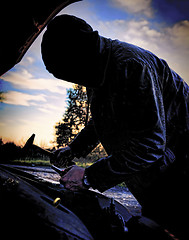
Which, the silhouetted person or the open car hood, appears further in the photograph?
the open car hood

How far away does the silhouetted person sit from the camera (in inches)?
46.5

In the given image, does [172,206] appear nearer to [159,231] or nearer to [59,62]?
[159,231]

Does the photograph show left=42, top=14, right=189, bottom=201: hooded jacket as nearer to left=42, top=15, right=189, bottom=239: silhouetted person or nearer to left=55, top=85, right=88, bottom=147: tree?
left=42, top=15, right=189, bottom=239: silhouetted person

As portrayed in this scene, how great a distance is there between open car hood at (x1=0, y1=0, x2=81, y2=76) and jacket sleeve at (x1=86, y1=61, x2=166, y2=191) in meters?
3.12

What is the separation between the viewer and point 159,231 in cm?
95

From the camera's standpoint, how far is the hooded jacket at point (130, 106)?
1.17m

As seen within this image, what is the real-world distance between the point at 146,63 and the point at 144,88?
0.25m

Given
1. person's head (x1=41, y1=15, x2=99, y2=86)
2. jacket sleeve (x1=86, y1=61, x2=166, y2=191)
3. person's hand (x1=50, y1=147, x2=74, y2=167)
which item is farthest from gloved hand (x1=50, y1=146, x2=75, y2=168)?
person's head (x1=41, y1=15, x2=99, y2=86)

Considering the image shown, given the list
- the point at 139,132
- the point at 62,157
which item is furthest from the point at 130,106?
the point at 62,157

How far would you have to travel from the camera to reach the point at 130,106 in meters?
1.24

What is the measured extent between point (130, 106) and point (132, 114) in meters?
0.08

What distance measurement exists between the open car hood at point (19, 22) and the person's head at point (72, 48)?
6.67ft

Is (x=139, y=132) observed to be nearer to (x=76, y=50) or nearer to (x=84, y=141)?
(x=76, y=50)

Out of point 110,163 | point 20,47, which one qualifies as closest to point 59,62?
point 110,163
